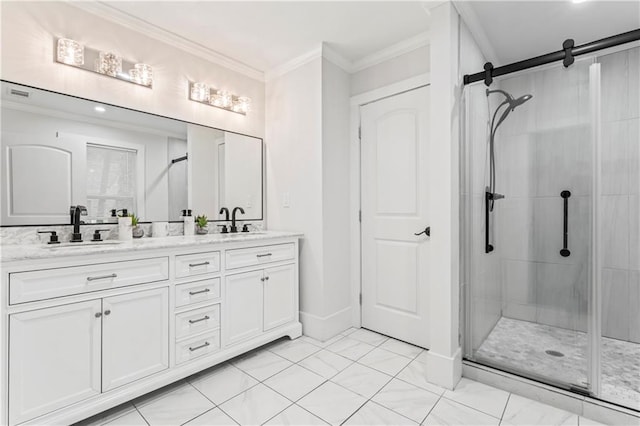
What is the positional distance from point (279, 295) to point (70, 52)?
2.18 metres

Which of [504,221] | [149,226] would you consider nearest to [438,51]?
[504,221]

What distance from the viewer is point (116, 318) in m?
1.64

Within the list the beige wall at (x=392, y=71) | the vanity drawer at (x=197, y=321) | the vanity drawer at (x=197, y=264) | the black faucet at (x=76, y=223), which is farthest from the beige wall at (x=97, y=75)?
the vanity drawer at (x=197, y=321)

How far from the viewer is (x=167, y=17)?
219 cm

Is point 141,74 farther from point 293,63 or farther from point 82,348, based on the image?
point 82,348

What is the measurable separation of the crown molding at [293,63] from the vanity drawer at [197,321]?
215 centimetres

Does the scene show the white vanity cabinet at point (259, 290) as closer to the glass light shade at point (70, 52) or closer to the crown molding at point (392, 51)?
the glass light shade at point (70, 52)

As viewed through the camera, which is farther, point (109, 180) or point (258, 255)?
point (258, 255)

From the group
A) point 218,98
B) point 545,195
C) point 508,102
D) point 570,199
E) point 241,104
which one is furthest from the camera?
point 241,104

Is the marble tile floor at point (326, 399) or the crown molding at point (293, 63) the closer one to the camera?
the marble tile floor at point (326, 399)

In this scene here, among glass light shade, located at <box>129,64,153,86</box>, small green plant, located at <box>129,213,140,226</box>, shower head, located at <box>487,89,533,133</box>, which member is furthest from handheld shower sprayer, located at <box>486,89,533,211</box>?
small green plant, located at <box>129,213,140,226</box>

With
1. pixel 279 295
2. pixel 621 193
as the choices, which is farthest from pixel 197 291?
pixel 621 193

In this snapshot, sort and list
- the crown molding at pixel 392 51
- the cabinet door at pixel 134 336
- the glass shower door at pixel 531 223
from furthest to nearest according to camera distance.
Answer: the crown molding at pixel 392 51 → the glass shower door at pixel 531 223 → the cabinet door at pixel 134 336

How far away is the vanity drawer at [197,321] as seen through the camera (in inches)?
75.4
